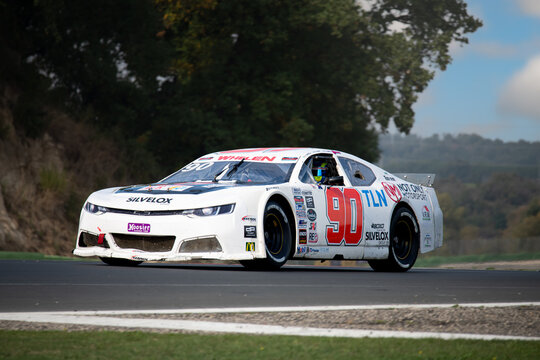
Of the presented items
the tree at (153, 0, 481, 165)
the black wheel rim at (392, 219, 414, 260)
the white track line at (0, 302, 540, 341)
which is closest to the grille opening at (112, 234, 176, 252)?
the black wheel rim at (392, 219, 414, 260)

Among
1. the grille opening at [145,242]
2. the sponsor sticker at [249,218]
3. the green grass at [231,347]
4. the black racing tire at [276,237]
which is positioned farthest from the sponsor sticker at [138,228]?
the green grass at [231,347]

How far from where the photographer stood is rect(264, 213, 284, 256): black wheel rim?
1230cm

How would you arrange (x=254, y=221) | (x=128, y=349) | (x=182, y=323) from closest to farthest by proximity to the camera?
(x=128, y=349), (x=182, y=323), (x=254, y=221)

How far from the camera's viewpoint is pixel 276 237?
12.4 metres

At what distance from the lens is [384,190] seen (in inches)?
563

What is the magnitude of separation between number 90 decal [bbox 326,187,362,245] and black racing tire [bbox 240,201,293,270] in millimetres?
777

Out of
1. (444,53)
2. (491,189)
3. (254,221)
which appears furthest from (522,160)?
(254,221)

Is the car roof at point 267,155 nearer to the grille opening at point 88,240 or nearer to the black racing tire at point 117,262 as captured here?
the black racing tire at point 117,262

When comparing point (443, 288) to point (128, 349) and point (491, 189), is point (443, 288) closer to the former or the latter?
point (128, 349)

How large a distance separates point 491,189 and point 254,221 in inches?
6674

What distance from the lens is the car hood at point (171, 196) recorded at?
465 inches

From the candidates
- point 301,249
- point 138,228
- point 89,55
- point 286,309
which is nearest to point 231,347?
point 286,309

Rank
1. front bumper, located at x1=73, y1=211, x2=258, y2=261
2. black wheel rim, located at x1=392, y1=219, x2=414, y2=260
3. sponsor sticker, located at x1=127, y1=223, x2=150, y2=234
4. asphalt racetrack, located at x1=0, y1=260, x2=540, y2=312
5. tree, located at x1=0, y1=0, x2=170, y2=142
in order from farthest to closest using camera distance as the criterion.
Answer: tree, located at x1=0, y1=0, x2=170, y2=142
black wheel rim, located at x1=392, y1=219, x2=414, y2=260
sponsor sticker, located at x1=127, y1=223, x2=150, y2=234
front bumper, located at x1=73, y1=211, x2=258, y2=261
asphalt racetrack, located at x1=0, y1=260, x2=540, y2=312

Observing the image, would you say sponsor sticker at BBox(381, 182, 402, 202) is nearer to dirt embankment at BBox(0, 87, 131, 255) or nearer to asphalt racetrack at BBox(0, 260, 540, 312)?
asphalt racetrack at BBox(0, 260, 540, 312)
